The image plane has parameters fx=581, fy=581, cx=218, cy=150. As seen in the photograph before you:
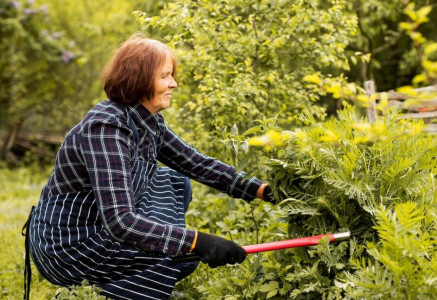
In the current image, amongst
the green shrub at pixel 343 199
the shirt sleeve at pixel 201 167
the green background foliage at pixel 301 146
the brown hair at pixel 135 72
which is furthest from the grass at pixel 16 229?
the green shrub at pixel 343 199

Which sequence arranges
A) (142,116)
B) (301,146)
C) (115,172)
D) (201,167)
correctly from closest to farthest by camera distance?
(301,146)
(115,172)
(142,116)
(201,167)

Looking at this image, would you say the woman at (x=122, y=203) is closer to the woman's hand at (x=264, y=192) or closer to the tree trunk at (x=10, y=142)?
the woman's hand at (x=264, y=192)

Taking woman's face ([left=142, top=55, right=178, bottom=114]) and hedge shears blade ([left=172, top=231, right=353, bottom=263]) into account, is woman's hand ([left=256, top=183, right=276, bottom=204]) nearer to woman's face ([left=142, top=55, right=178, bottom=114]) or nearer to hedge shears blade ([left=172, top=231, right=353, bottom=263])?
hedge shears blade ([left=172, top=231, right=353, bottom=263])

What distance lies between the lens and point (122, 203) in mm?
2408

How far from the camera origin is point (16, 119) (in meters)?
11.4

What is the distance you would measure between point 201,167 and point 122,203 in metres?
0.69

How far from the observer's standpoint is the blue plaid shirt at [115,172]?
2.40 metres

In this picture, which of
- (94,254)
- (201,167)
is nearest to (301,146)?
(201,167)

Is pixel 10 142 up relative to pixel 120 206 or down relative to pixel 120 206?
down

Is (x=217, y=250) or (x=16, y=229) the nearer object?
(x=217, y=250)

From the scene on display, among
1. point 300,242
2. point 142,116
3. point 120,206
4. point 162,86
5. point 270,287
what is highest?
point 162,86

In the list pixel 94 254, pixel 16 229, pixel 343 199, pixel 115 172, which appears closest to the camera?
pixel 343 199

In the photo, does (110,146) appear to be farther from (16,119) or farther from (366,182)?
(16,119)

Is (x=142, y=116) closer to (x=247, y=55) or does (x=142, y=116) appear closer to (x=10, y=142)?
(x=247, y=55)
